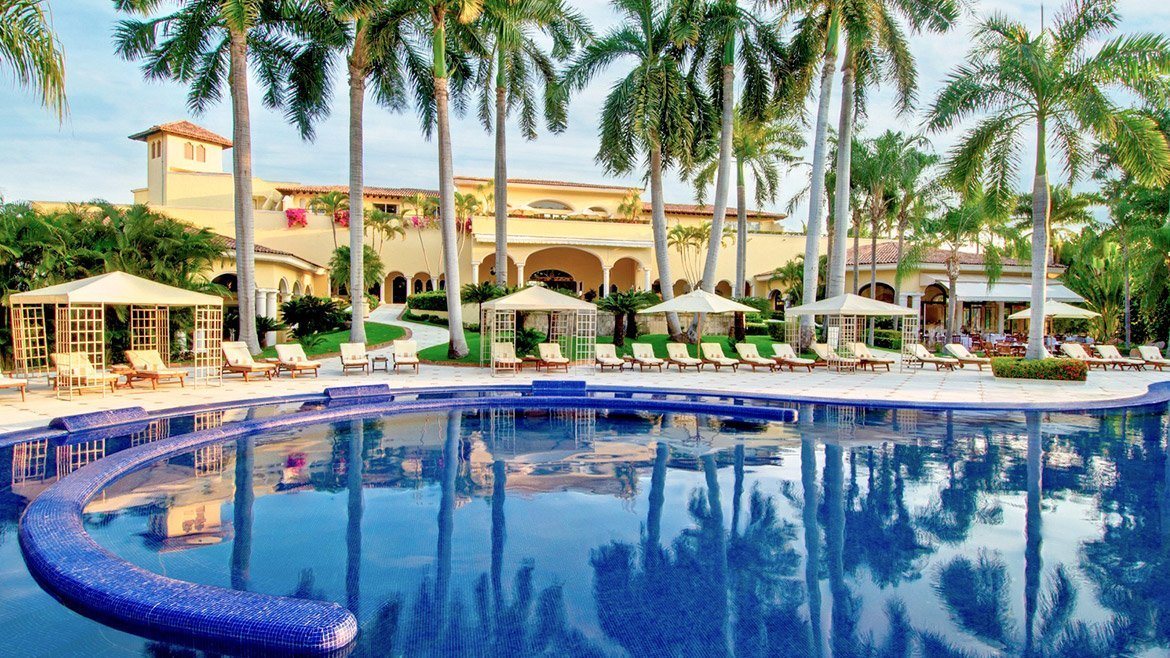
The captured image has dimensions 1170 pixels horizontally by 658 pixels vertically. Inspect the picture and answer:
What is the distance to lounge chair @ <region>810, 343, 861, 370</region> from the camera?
20047 mm

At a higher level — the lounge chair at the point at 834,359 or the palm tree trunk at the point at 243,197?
the palm tree trunk at the point at 243,197

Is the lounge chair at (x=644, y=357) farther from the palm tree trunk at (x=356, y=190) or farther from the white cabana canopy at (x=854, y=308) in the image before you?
the palm tree trunk at (x=356, y=190)

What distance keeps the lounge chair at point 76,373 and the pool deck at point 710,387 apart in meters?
0.30

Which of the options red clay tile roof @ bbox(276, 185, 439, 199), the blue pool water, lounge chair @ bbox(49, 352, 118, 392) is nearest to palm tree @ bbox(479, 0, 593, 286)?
lounge chair @ bbox(49, 352, 118, 392)

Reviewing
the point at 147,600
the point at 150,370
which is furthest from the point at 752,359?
the point at 147,600

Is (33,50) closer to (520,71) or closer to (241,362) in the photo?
(241,362)

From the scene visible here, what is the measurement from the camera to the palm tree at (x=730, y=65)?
21.7 metres

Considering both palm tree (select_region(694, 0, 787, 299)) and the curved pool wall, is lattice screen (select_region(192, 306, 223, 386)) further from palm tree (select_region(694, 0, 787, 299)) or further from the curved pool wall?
palm tree (select_region(694, 0, 787, 299))

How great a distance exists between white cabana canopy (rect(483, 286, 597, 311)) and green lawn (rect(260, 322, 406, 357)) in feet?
22.2

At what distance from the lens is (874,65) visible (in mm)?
21969

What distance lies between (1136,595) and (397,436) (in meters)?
8.80

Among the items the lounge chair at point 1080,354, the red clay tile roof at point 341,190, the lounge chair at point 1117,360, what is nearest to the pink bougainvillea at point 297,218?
the red clay tile roof at point 341,190

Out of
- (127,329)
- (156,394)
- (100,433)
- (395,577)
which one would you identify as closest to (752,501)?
(395,577)

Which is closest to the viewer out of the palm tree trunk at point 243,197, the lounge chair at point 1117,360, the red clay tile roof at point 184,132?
the palm tree trunk at point 243,197
